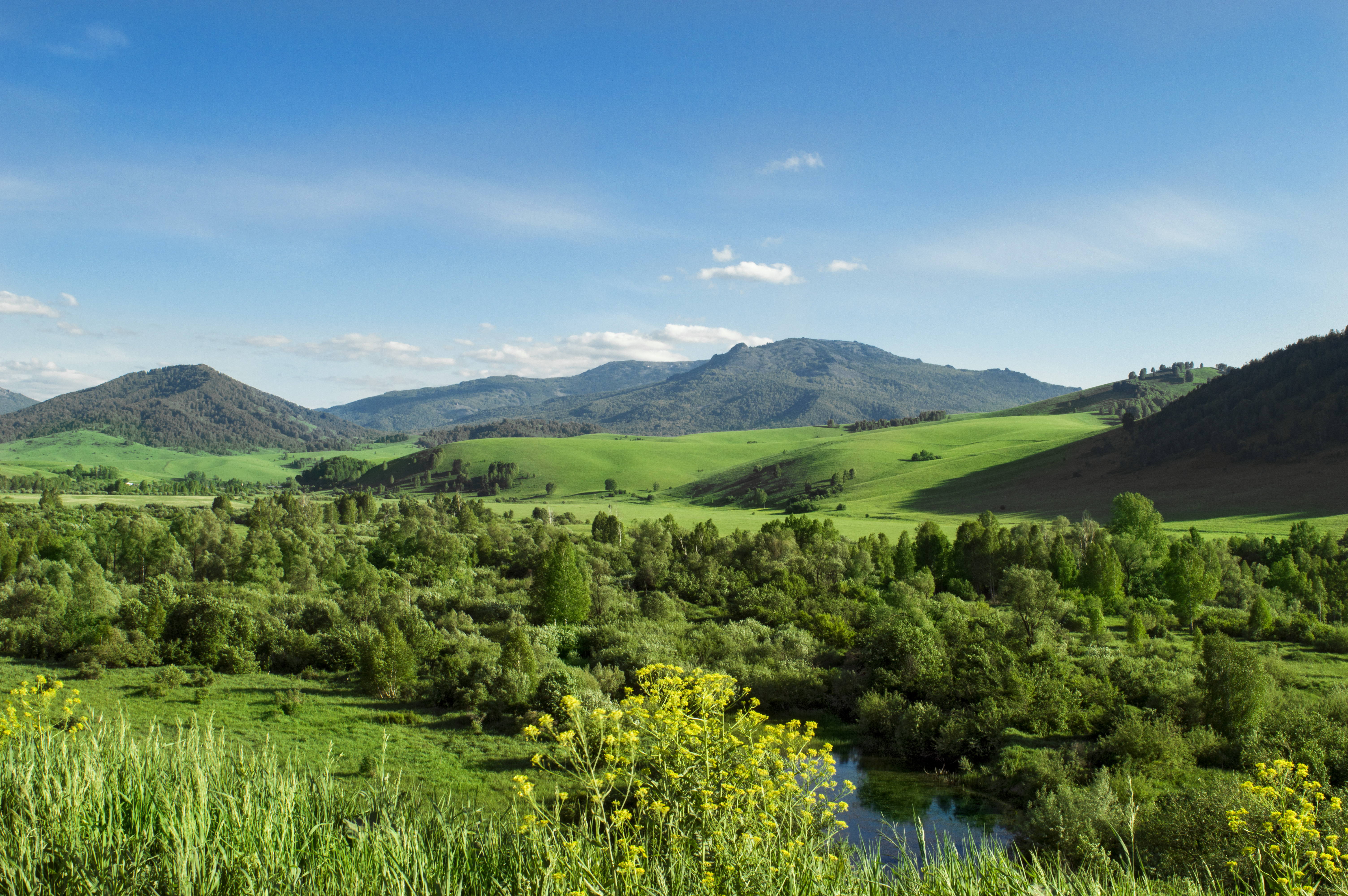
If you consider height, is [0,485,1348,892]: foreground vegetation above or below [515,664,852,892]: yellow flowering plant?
below

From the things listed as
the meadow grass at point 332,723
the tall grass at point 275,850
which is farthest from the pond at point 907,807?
the tall grass at point 275,850

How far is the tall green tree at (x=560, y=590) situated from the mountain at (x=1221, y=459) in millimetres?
93812

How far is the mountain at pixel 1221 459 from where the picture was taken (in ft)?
378

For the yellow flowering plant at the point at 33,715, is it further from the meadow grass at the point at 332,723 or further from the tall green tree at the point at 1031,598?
the tall green tree at the point at 1031,598

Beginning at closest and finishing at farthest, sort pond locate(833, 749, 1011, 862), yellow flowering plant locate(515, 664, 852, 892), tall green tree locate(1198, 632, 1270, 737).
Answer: yellow flowering plant locate(515, 664, 852, 892)
pond locate(833, 749, 1011, 862)
tall green tree locate(1198, 632, 1270, 737)

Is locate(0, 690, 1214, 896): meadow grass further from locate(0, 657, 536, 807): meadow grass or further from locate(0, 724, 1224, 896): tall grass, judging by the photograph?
locate(0, 657, 536, 807): meadow grass

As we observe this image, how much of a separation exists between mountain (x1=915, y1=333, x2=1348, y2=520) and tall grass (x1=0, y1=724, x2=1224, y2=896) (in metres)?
122

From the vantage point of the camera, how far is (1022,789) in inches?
1150

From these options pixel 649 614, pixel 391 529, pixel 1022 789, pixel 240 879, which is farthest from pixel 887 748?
pixel 391 529

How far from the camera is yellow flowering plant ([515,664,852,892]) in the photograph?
7273 millimetres

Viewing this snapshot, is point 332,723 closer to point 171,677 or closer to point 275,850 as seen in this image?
point 171,677

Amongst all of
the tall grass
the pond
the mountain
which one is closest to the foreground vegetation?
the tall grass

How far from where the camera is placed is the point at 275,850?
7.84 metres

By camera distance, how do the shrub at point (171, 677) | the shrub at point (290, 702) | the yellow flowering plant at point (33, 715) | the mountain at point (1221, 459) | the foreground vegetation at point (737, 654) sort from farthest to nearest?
the mountain at point (1221, 459)
the shrub at point (171, 677)
the shrub at point (290, 702)
the foreground vegetation at point (737, 654)
the yellow flowering plant at point (33, 715)
